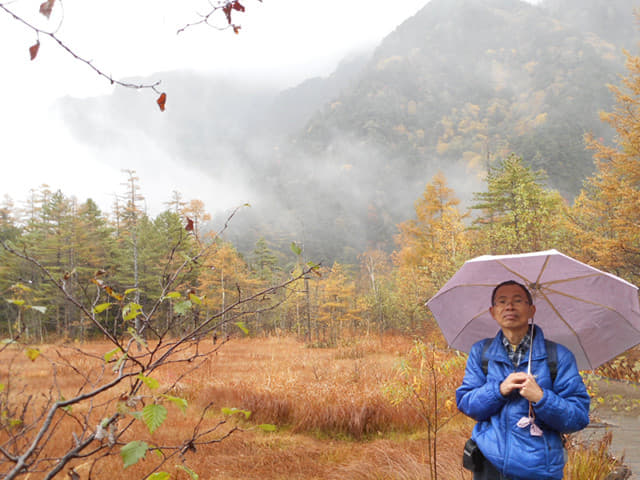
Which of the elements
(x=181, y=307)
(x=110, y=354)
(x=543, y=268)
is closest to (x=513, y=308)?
(x=543, y=268)

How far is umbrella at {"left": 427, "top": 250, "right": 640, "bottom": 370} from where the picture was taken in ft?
6.61

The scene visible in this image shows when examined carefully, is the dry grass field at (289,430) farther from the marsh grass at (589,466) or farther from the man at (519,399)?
the man at (519,399)

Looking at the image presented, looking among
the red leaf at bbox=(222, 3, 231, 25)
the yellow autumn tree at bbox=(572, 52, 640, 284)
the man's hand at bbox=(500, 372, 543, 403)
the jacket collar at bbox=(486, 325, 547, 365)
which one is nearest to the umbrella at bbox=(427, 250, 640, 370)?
the jacket collar at bbox=(486, 325, 547, 365)

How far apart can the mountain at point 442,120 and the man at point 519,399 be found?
6409 centimetres

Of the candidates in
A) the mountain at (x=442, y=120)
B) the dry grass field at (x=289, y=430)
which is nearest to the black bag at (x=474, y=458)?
the dry grass field at (x=289, y=430)

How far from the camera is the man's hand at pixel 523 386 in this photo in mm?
1666

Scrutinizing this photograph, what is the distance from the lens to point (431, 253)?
18.4 metres

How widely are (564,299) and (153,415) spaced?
219 centimetres

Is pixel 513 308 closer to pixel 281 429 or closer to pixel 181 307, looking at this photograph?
pixel 181 307

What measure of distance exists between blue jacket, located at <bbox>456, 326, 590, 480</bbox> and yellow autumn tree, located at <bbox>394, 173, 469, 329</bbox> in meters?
11.3

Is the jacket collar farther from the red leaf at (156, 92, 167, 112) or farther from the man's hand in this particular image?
the red leaf at (156, 92, 167, 112)

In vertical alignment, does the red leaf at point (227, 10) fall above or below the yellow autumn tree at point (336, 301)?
above

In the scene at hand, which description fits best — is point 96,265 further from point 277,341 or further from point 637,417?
point 637,417

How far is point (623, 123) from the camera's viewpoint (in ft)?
36.4
